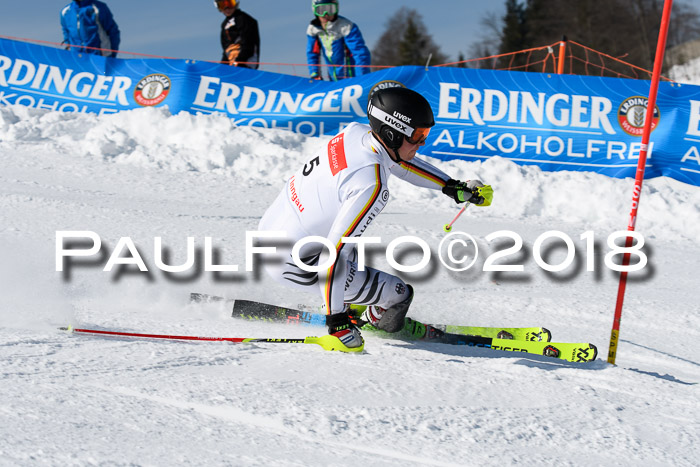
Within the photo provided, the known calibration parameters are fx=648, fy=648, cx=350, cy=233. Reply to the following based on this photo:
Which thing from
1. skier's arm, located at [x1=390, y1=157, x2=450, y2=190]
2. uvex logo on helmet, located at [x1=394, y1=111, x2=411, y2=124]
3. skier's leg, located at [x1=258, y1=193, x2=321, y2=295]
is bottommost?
skier's leg, located at [x1=258, y1=193, x2=321, y2=295]

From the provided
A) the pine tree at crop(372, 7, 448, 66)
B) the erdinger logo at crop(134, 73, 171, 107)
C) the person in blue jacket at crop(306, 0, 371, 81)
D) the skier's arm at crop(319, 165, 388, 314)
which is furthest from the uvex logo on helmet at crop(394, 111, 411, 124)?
the pine tree at crop(372, 7, 448, 66)

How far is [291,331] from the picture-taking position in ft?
14.3

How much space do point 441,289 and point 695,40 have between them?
1579 inches

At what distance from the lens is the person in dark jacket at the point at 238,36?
977 centimetres

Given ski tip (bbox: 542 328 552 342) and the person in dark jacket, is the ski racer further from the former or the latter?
the person in dark jacket

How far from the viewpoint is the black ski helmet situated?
3.54 meters

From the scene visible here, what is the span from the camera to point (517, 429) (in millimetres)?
2672

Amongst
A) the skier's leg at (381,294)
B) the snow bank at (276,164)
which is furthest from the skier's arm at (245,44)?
the skier's leg at (381,294)

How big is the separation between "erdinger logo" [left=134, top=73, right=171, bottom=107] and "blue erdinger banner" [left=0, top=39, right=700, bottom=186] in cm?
2

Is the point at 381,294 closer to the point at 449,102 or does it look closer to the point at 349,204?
the point at 349,204

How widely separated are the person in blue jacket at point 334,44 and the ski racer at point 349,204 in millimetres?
6199

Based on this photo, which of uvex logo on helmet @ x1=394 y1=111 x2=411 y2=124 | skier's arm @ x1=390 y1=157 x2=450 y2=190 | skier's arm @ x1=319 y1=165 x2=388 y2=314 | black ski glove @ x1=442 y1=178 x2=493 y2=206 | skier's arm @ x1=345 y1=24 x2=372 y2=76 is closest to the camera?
skier's arm @ x1=319 y1=165 x2=388 y2=314

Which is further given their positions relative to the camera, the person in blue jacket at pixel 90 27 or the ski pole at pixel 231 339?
the person in blue jacket at pixel 90 27

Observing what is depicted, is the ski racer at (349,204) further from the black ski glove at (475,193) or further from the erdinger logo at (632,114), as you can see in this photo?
the erdinger logo at (632,114)
